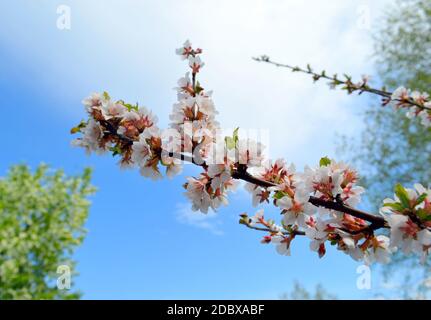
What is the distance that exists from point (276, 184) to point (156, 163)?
444mm

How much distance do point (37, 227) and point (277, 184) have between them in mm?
10479

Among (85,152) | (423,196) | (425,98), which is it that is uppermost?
(425,98)

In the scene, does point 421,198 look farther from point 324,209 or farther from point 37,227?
point 37,227

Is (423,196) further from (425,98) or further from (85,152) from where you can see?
(425,98)

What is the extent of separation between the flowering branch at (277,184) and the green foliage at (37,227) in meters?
9.20

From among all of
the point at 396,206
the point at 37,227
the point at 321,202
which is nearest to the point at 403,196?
the point at 396,206

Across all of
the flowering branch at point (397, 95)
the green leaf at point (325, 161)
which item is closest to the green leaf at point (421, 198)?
the green leaf at point (325, 161)

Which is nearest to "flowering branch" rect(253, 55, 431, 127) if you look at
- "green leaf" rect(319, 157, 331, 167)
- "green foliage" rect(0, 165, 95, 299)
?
"green leaf" rect(319, 157, 331, 167)

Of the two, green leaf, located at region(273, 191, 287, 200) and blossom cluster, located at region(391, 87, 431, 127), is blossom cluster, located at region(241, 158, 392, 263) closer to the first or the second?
green leaf, located at region(273, 191, 287, 200)

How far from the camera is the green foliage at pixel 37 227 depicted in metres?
9.62

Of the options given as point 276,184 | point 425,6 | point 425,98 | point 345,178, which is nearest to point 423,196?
point 345,178

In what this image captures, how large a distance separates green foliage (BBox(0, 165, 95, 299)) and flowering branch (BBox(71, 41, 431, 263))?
9.20 m

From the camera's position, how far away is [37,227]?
34.6ft
